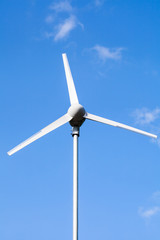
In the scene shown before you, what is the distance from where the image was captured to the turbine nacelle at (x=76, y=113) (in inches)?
1179

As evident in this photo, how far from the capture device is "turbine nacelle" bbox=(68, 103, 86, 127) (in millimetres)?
29953

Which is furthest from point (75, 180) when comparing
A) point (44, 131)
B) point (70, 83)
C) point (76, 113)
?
point (70, 83)

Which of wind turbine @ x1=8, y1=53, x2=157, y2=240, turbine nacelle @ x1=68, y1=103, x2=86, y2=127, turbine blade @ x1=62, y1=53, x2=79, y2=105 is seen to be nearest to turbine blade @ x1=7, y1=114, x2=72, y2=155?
wind turbine @ x1=8, y1=53, x2=157, y2=240

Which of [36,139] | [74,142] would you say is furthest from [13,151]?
[74,142]

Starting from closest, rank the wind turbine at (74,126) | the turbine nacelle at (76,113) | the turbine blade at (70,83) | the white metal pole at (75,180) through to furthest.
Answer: the white metal pole at (75,180)
the wind turbine at (74,126)
the turbine nacelle at (76,113)
the turbine blade at (70,83)

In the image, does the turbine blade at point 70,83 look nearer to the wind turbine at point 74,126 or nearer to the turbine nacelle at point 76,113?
the wind turbine at point 74,126

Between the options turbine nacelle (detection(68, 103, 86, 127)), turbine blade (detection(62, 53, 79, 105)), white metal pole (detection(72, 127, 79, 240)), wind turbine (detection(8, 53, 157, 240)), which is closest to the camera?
white metal pole (detection(72, 127, 79, 240))

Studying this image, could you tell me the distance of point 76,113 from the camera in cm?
2994

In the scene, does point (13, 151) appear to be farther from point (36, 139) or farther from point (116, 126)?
point (116, 126)

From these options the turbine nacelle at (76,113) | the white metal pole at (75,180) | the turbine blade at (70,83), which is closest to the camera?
the white metal pole at (75,180)

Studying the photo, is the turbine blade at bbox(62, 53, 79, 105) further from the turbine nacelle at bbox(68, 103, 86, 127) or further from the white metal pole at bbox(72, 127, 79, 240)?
the white metal pole at bbox(72, 127, 79, 240)

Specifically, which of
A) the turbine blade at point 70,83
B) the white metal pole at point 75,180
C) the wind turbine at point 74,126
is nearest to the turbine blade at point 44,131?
the wind turbine at point 74,126

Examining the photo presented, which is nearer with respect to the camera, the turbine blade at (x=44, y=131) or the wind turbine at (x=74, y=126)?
the wind turbine at (x=74, y=126)

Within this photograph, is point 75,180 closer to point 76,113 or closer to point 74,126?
point 74,126
